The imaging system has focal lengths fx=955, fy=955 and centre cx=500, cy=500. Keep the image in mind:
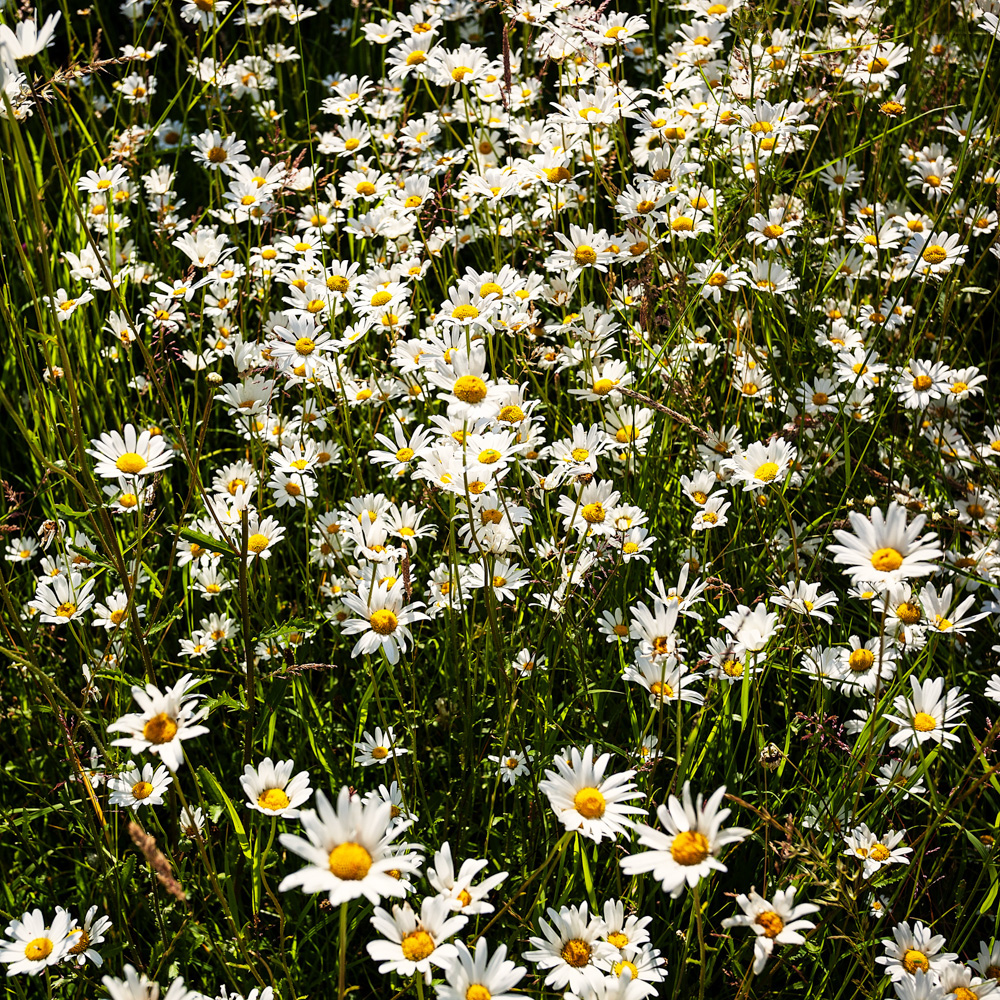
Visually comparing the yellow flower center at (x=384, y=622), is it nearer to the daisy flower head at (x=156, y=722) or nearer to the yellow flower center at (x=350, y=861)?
the daisy flower head at (x=156, y=722)

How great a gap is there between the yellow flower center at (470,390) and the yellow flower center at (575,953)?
4.09 ft

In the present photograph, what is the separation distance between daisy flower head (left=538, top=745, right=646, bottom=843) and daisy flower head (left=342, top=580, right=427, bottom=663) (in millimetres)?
549

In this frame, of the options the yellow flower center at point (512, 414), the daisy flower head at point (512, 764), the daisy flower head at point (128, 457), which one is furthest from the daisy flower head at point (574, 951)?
the daisy flower head at point (128, 457)

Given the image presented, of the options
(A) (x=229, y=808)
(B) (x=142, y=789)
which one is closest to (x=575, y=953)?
(A) (x=229, y=808)

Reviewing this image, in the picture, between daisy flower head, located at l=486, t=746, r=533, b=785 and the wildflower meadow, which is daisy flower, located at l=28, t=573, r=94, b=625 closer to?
the wildflower meadow

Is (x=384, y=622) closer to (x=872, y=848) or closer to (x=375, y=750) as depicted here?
(x=375, y=750)

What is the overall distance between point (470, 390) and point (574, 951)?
1290 millimetres

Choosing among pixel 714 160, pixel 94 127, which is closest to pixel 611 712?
pixel 714 160

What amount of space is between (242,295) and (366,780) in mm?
1912

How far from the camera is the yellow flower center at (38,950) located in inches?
87.2

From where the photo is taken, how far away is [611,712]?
278cm

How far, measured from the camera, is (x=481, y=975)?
171 centimetres

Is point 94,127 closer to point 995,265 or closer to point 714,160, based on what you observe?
point 714,160

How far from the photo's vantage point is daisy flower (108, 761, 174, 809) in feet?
7.53
